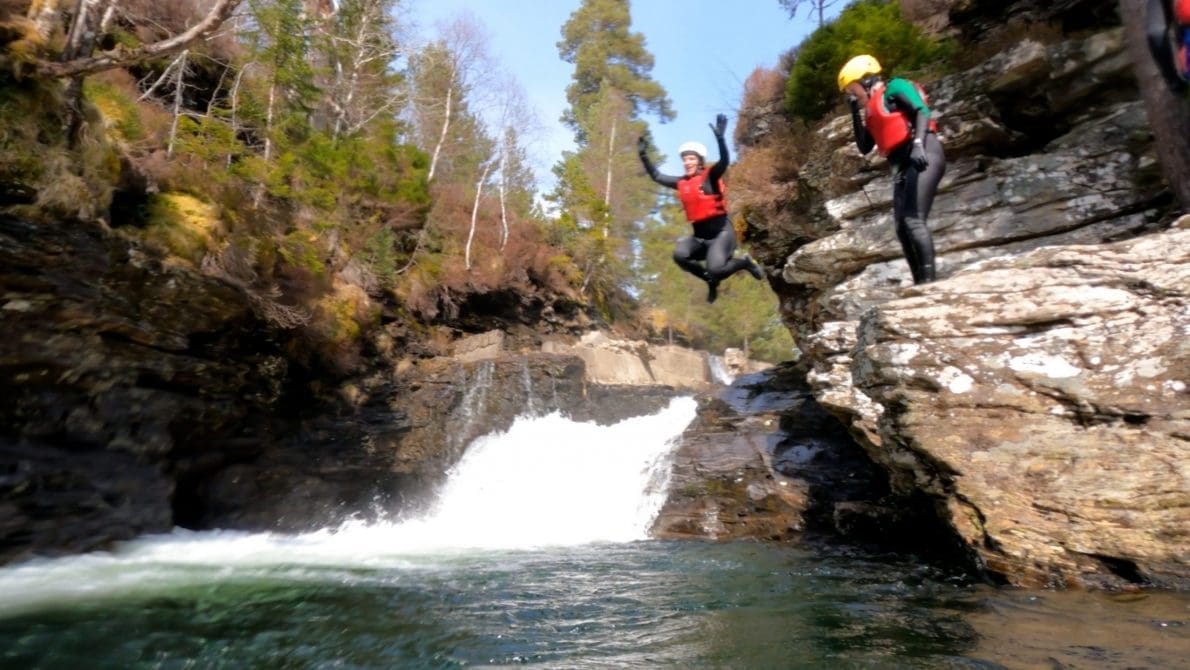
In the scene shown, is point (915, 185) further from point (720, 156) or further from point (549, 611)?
point (549, 611)

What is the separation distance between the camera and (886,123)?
20.8 ft

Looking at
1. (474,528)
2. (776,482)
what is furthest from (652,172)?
(474,528)

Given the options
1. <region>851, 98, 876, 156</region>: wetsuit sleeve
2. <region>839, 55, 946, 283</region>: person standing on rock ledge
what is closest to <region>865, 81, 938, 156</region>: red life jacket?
<region>839, 55, 946, 283</region>: person standing on rock ledge

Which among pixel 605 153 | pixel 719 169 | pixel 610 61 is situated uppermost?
pixel 610 61

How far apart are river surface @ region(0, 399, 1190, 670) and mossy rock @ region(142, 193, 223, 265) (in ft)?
12.3

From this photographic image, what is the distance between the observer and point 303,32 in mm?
12906

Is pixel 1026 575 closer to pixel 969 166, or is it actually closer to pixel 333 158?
pixel 969 166

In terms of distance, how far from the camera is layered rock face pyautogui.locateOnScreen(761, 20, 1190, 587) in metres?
4.61

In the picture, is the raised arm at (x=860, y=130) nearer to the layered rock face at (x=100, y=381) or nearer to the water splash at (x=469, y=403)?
the layered rock face at (x=100, y=381)

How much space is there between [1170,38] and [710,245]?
403cm

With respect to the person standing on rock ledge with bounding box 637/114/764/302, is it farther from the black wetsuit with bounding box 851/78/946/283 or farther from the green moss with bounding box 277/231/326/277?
the green moss with bounding box 277/231/326/277

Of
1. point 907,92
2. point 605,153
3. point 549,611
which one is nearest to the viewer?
point 549,611

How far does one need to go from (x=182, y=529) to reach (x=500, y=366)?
7.81 metres

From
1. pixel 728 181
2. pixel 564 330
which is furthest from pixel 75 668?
pixel 564 330
